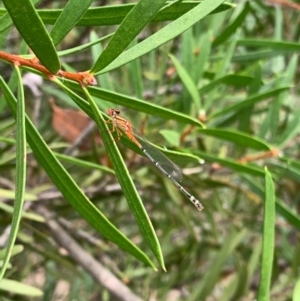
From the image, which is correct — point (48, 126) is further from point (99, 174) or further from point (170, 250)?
point (170, 250)

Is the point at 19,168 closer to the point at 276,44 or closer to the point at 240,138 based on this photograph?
the point at 240,138

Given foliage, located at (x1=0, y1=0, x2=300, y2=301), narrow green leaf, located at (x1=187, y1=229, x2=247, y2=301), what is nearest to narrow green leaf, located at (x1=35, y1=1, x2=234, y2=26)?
foliage, located at (x1=0, y1=0, x2=300, y2=301)

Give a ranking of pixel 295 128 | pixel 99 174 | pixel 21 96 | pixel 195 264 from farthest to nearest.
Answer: pixel 195 264 → pixel 99 174 → pixel 295 128 → pixel 21 96

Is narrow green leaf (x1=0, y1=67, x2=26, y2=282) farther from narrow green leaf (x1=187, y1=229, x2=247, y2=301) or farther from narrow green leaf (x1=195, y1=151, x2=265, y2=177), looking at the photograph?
narrow green leaf (x1=187, y1=229, x2=247, y2=301)

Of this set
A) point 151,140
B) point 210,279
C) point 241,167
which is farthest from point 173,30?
point 210,279

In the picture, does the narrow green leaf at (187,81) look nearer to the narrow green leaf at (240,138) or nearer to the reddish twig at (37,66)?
the narrow green leaf at (240,138)

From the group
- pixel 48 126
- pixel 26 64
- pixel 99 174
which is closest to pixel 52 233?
pixel 99 174
